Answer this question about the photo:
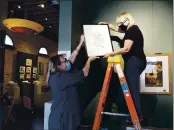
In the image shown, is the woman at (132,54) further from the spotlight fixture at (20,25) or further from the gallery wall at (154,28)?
the spotlight fixture at (20,25)

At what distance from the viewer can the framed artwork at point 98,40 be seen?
3205mm

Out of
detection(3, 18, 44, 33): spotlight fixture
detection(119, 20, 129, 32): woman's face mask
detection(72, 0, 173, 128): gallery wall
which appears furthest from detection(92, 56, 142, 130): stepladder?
detection(3, 18, 44, 33): spotlight fixture

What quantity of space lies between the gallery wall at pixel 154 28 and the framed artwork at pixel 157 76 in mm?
82

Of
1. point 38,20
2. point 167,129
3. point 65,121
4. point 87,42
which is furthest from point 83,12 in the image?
point 167,129

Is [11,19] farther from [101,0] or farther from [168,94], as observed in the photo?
[168,94]

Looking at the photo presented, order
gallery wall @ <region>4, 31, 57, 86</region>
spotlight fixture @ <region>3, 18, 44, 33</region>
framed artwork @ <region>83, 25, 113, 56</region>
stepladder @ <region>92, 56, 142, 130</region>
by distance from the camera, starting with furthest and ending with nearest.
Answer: gallery wall @ <region>4, 31, 57, 86</region> → spotlight fixture @ <region>3, 18, 44, 33</region> → framed artwork @ <region>83, 25, 113, 56</region> → stepladder @ <region>92, 56, 142, 130</region>

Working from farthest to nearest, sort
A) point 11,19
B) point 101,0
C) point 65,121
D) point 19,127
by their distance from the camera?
point 19,127
point 11,19
point 101,0
point 65,121

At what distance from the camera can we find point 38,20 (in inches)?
176

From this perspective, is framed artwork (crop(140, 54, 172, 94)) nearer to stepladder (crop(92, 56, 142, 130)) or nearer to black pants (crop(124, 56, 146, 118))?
black pants (crop(124, 56, 146, 118))

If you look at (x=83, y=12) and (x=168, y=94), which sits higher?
(x=83, y=12)

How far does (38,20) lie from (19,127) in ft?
7.01

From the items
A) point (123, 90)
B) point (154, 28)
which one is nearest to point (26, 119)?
point (123, 90)

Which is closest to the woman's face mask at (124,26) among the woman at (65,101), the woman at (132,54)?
the woman at (132,54)

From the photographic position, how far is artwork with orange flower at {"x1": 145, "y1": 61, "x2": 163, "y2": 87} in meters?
3.49
